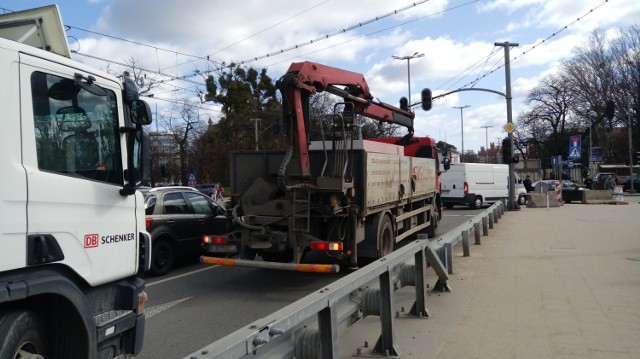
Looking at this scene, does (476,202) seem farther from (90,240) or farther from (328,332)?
(90,240)

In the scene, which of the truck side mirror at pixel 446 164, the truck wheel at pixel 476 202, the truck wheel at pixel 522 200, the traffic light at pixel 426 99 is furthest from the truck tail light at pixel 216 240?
the truck wheel at pixel 522 200

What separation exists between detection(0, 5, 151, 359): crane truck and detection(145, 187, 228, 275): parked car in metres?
5.23

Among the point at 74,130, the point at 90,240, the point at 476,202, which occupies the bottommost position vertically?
the point at 476,202

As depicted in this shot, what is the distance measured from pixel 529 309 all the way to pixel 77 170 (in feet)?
17.7

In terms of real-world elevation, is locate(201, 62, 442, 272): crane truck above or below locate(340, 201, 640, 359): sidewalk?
above

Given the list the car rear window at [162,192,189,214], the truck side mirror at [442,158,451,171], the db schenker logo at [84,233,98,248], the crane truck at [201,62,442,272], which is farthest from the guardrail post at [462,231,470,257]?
the db schenker logo at [84,233,98,248]

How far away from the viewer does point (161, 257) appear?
9.55m

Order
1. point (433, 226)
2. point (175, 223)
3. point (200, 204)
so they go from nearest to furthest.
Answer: point (175, 223) → point (200, 204) → point (433, 226)

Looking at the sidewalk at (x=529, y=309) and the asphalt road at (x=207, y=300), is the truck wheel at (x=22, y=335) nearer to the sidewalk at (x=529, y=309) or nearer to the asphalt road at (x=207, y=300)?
the asphalt road at (x=207, y=300)

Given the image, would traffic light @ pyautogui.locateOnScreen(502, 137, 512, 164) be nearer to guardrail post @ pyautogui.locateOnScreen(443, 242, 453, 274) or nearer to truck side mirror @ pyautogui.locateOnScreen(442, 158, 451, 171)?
truck side mirror @ pyautogui.locateOnScreen(442, 158, 451, 171)

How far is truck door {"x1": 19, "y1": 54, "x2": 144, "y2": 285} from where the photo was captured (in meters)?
3.20

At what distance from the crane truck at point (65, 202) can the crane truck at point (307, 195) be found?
3781 millimetres

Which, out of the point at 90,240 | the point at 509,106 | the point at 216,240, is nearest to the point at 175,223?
the point at 216,240

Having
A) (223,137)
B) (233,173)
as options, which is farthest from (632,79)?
(233,173)
